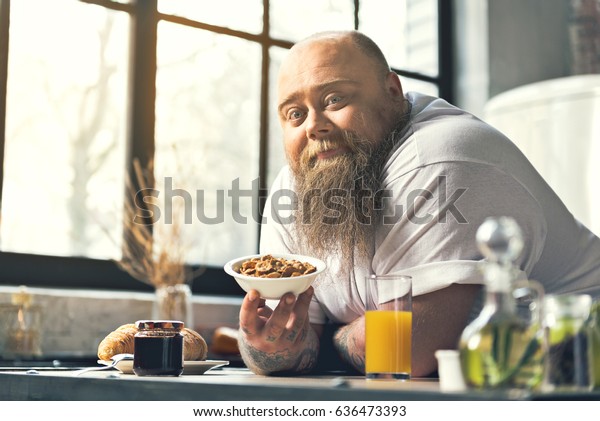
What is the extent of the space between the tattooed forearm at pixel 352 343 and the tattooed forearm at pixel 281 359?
0.06 m

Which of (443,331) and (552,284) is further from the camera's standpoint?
(552,284)

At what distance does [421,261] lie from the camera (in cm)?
162

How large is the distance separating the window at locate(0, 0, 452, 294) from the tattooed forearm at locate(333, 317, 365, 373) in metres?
1.44

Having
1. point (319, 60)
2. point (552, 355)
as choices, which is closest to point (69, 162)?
point (319, 60)

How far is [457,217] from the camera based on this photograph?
1618mm

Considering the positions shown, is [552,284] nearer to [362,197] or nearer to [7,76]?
[362,197]

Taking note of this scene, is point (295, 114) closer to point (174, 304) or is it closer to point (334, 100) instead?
point (334, 100)

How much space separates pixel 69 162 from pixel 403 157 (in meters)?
1.72

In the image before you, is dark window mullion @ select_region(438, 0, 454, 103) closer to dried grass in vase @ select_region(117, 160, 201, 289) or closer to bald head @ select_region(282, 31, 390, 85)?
dried grass in vase @ select_region(117, 160, 201, 289)

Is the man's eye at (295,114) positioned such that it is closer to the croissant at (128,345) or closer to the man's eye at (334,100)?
the man's eye at (334,100)

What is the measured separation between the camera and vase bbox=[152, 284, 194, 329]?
2814 millimetres

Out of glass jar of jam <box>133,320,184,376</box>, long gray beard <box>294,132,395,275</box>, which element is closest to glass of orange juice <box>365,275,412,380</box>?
glass jar of jam <box>133,320,184,376</box>

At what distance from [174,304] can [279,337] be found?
1313mm

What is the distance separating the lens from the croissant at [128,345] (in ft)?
5.21
